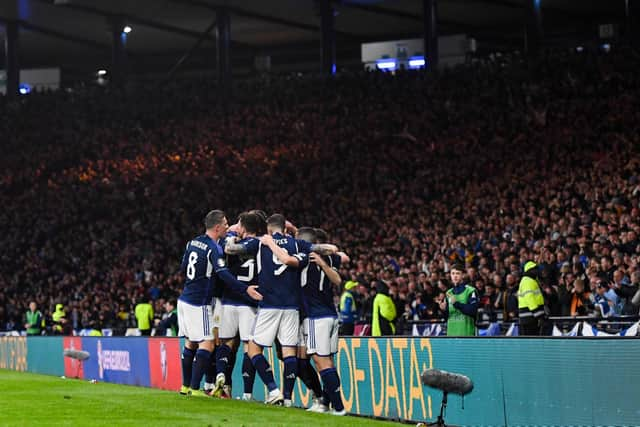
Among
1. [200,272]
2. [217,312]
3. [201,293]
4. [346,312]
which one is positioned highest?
[200,272]

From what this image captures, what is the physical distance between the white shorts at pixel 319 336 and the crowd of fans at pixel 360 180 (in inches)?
253

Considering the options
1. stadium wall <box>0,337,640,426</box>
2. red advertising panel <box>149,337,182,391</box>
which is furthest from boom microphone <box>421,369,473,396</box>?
red advertising panel <box>149,337,182,391</box>

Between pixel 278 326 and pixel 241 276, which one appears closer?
pixel 278 326

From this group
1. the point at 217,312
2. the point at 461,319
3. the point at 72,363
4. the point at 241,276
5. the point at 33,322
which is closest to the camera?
the point at 241,276

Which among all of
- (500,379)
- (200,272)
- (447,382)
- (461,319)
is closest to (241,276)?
(200,272)

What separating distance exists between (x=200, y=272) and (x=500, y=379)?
3.94 meters

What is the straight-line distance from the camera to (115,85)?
50.1 m

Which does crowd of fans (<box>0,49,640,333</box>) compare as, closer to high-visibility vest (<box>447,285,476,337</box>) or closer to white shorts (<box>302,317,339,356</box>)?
high-visibility vest (<box>447,285,476,337</box>)

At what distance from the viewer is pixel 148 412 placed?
11.7 m

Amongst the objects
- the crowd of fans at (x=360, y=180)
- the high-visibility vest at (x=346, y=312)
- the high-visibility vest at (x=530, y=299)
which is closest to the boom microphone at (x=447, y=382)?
the crowd of fans at (x=360, y=180)

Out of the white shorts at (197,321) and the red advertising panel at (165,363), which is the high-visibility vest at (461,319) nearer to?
the white shorts at (197,321)

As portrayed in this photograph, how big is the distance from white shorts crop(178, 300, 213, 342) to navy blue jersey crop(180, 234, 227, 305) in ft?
0.23

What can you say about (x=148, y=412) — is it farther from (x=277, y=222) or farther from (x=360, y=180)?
(x=360, y=180)

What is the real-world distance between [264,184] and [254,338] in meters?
26.4
